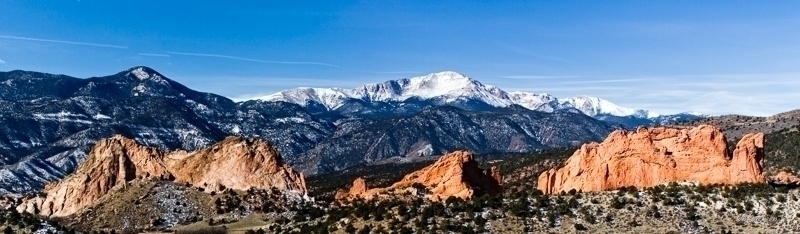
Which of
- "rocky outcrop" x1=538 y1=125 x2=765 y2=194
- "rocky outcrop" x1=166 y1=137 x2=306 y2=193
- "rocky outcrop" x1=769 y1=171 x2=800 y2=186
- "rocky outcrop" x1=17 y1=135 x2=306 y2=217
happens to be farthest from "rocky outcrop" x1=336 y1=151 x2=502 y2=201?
"rocky outcrop" x1=769 y1=171 x2=800 y2=186

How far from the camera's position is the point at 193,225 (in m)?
95.9

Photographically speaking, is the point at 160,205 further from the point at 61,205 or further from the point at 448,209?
the point at 448,209

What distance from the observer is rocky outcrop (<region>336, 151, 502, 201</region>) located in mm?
104438

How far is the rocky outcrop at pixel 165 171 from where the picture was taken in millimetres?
109125

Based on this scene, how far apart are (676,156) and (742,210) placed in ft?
45.5

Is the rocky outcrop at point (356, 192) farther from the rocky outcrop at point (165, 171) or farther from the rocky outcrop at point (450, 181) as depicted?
the rocky outcrop at point (165, 171)

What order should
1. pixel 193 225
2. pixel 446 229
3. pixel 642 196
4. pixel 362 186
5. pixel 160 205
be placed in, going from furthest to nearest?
pixel 362 186 < pixel 160 205 < pixel 193 225 < pixel 642 196 < pixel 446 229

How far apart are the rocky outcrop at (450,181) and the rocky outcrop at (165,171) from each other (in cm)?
1232

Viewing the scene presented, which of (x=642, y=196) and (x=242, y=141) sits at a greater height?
(x=242, y=141)

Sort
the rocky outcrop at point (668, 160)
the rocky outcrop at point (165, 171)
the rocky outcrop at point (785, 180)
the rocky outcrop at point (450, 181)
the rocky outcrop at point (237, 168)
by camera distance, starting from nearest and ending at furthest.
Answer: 1. the rocky outcrop at point (668, 160)
2. the rocky outcrop at point (785, 180)
3. the rocky outcrop at point (450, 181)
4. the rocky outcrop at point (165, 171)
5. the rocky outcrop at point (237, 168)

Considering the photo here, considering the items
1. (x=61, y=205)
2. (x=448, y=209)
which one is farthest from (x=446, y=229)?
(x=61, y=205)

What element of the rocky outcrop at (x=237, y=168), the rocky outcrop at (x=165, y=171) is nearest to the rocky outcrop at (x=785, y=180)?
the rocky outcrop at (x=165, y=171)

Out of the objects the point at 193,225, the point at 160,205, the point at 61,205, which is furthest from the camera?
the point at 61,205

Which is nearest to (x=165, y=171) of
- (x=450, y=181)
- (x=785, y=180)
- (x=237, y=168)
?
(x=237, y=168)
